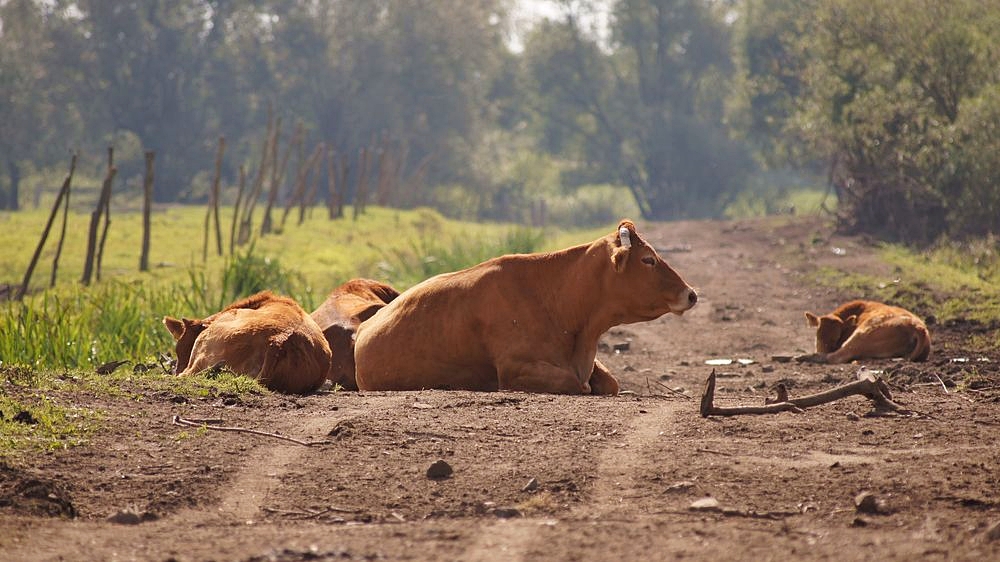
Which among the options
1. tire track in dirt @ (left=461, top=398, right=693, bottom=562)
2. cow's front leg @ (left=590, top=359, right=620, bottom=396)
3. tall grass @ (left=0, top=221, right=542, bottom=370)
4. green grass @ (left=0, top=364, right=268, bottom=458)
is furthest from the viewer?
tall grass @ (left=0, top=221, right=542, bottom=370)

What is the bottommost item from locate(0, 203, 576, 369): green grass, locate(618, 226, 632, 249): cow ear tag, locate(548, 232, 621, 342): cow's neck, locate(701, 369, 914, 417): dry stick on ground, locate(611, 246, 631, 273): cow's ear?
locate(0, 203, 576, 369): green grass

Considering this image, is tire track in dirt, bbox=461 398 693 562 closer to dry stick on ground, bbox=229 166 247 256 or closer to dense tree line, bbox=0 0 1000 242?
dry stick on ground, bbox=229 166 247 256

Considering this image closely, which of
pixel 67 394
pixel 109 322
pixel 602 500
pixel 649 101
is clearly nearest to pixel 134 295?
pixel 109 322

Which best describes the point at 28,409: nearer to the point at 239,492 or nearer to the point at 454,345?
the point at 239,492

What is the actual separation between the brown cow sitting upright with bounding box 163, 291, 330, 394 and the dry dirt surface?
Answer: 0.33 metres

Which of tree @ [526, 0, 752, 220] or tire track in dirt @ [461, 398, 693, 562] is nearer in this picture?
tire track in dirt @ [461, 398, 693, 562]

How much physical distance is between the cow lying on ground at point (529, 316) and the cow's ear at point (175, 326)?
1.42 metres

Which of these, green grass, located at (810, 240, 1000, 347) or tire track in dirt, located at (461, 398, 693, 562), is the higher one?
green grass, located at (810, 240, 1000, 347)

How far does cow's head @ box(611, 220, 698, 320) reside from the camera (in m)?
8.96

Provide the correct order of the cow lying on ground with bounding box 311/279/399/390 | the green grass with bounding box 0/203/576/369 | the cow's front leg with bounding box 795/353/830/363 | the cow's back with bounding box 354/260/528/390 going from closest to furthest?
the cow's back with bounding box 354/260/528/390
the cow lying on ground with bounding box 311/279/399/390
the green grass with bounding box 0/203/576/369
the cow's front leg with bounding box 795/353/830/363

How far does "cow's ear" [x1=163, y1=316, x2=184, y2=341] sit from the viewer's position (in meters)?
9.52

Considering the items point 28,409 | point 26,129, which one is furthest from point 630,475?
point 26,129

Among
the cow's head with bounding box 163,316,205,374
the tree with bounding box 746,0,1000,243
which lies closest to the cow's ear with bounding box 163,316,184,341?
the cow's head with bounding box 163,316,205,374

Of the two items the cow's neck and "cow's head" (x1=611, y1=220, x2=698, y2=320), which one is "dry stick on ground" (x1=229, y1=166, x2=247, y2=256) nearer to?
the cow's neck
